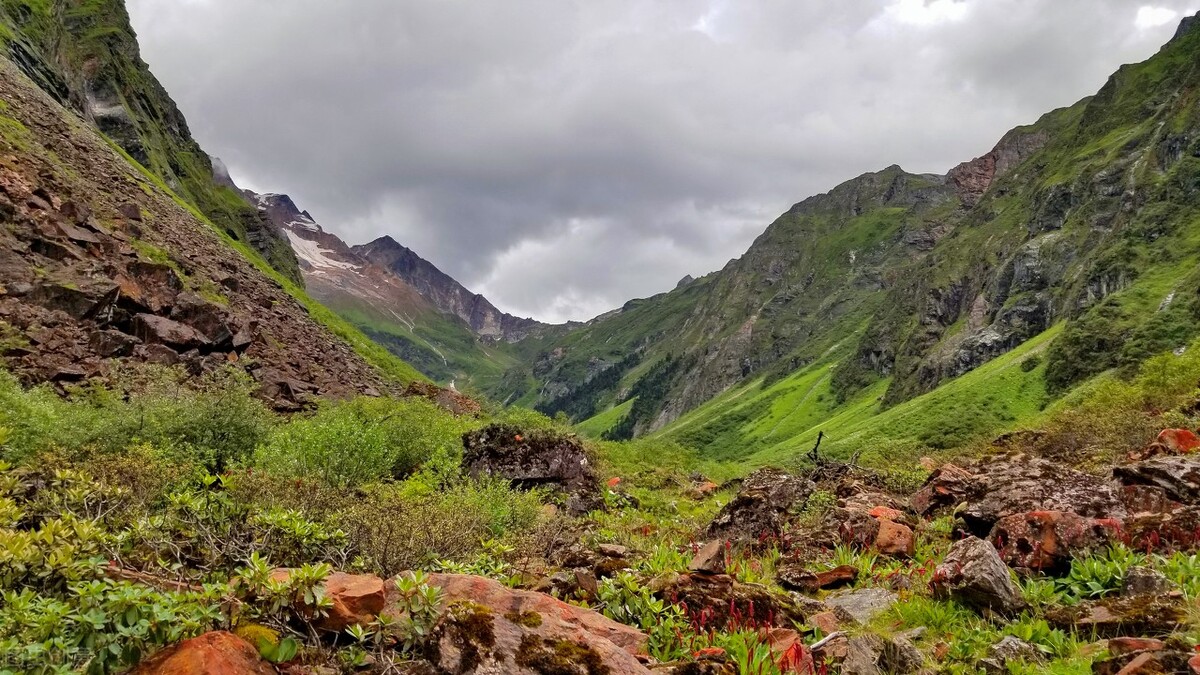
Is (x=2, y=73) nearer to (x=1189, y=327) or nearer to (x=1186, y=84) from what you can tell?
(x=1189, y=327)

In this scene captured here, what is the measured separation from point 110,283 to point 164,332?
3.97 metres

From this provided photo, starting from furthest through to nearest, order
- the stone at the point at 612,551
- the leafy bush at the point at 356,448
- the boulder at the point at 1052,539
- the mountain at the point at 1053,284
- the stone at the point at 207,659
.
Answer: the mountain at the point at 1053,284, the leafy bush at the point at 356,448, the stone at the point at 612,551, the boulder at the point at 1052,539, the stone at the point at 207,659

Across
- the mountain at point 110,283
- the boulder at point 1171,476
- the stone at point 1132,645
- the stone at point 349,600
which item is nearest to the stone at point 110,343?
the mountain at point 110,283

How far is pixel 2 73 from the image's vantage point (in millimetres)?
51125

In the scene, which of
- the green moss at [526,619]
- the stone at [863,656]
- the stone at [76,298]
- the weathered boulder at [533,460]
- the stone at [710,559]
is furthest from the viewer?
the stone at [76,298]

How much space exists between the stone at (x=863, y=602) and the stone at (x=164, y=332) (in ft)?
112

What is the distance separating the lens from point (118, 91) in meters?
96.7

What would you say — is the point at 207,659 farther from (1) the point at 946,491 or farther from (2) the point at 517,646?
(1) the point at 946,491

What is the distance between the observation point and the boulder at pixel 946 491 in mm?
13219

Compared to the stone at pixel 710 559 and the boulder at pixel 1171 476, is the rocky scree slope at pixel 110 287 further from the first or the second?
the boulder at pixel 1171 476

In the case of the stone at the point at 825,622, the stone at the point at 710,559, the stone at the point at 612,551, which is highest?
the stone at the point at 612,551

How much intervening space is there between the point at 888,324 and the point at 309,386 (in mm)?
173548

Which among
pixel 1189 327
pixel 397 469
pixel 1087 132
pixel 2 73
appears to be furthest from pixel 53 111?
pixel 1087 132

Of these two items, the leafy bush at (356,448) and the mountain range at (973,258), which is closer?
the leafy bush at (356,448)
